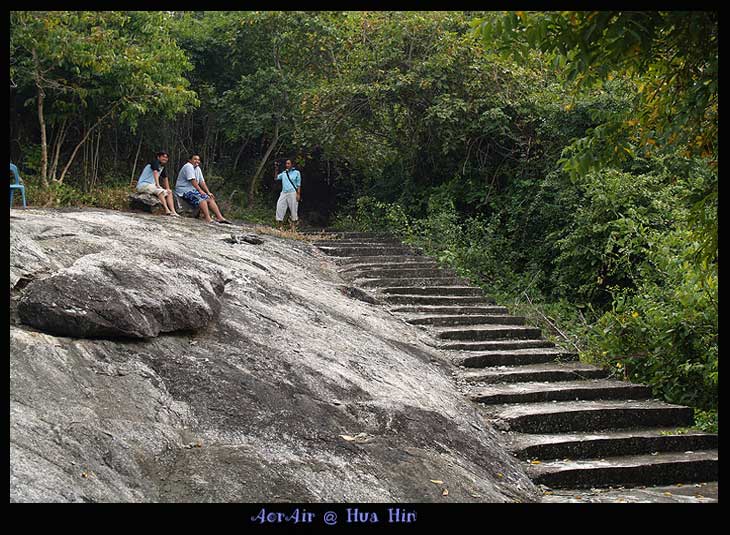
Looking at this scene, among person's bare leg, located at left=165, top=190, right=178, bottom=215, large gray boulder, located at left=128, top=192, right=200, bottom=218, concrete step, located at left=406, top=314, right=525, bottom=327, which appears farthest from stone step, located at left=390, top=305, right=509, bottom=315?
large gray boulder, located at left=128, top=192, right=200, bottom=218

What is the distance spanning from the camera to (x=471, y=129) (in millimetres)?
13961

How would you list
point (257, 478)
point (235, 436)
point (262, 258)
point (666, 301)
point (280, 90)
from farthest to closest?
1. point (280, 90)
2. point (262, 258)
3. point (666, 301)
4. point (235, 436)
5. point (257, 478)

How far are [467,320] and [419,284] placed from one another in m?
1.38

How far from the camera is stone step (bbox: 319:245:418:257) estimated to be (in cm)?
1235

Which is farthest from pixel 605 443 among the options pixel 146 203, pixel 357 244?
pixel 146 203

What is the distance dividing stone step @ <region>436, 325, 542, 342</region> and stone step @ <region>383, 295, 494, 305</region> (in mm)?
870

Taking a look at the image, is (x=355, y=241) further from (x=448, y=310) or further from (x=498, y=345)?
(x=498, y=345)

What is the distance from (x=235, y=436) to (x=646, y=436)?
389 centimetres

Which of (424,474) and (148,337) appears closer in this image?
(424,474)

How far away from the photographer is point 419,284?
35.8ft

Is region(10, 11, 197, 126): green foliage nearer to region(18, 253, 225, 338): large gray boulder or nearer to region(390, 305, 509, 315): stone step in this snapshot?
region(390, 305, 509, 315): stone step

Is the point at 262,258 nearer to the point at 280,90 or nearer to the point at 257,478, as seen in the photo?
the point at 257,478
